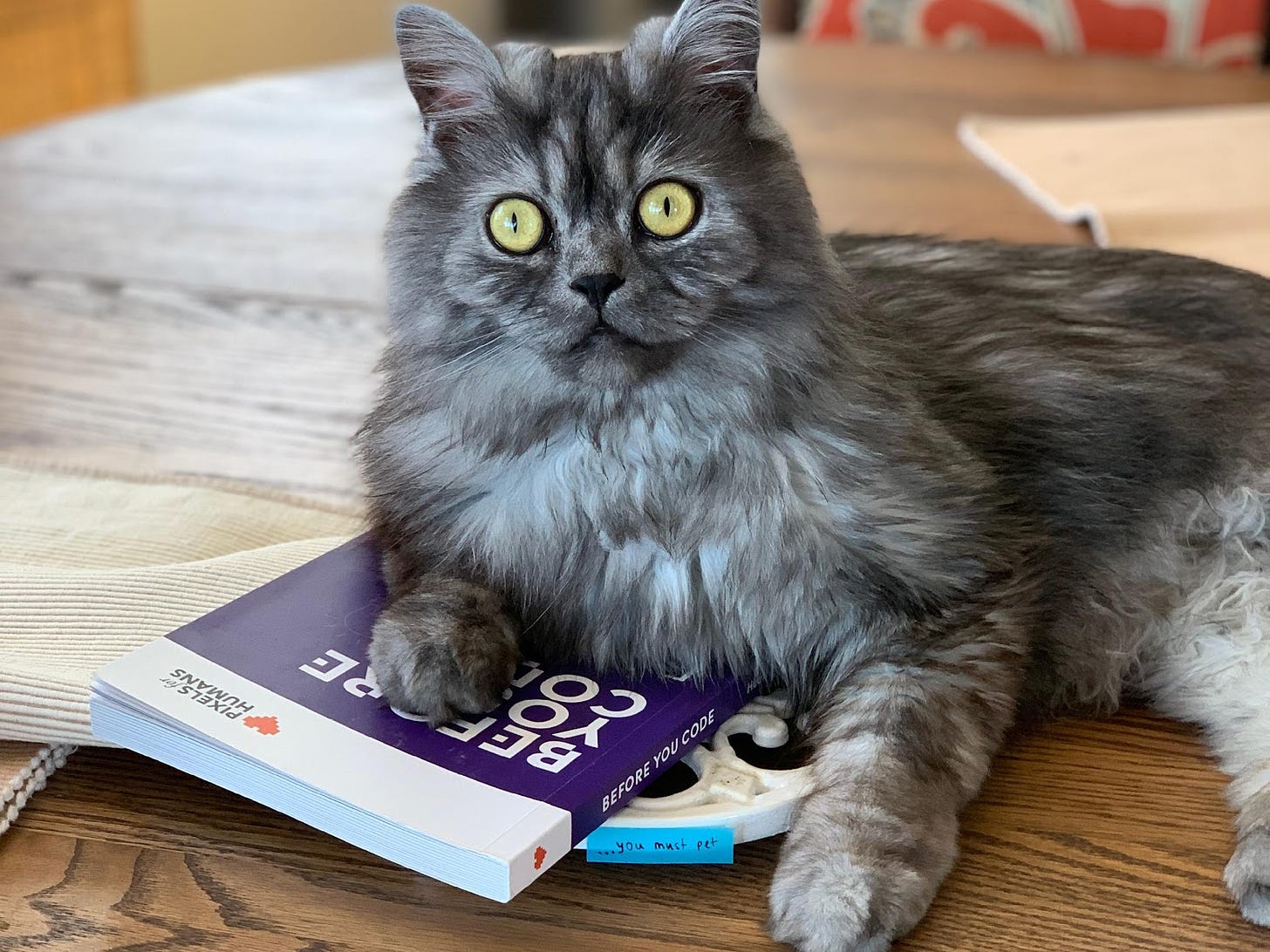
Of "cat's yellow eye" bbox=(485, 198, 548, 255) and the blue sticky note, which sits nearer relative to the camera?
the blue sticky note

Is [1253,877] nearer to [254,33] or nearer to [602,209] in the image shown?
[602,209]

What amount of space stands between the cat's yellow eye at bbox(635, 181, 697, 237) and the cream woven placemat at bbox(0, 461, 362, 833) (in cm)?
54

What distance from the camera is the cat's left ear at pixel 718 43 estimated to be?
127 cm

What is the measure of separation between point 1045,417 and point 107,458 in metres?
1.20

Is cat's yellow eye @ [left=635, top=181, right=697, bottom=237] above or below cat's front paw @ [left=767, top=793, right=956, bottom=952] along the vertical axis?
above

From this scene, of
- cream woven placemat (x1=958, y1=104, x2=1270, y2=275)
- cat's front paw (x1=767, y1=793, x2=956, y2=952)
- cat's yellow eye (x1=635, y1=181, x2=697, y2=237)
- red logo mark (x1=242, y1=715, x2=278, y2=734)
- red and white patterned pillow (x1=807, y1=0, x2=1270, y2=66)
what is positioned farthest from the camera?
red and white patterned pillow (x1=807, y1=0, x2=1270, y2=66)

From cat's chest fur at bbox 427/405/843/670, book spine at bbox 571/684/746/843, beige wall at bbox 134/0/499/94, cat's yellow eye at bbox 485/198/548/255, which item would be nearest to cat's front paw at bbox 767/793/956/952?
book spine at bbox 571/684/746/843

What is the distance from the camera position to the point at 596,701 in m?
1.20

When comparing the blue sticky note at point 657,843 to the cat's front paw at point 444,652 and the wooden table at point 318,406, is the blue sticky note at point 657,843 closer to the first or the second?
the wooden table at point 318,406

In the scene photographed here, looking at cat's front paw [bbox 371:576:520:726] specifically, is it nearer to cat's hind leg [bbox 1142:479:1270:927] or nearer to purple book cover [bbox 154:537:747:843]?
purple book cover [bbox 154:537:747:843]

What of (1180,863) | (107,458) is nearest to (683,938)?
(1180,863)

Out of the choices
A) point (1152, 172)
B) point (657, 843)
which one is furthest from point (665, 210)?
point (1152, 172)

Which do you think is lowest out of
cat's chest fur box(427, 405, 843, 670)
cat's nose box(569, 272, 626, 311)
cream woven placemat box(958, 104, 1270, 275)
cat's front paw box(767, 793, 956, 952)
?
cat's front paw box(767, 793, 956, 952)

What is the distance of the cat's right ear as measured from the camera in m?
1.28
